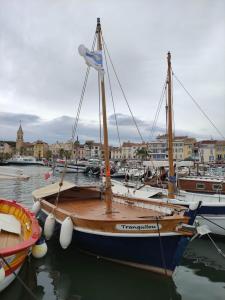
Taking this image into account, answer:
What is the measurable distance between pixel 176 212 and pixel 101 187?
568 cm

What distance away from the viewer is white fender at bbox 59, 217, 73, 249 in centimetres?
913

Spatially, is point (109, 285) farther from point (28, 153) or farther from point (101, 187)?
point (28, 153)

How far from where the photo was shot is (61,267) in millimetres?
9359

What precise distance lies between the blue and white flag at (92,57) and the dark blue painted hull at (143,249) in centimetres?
572

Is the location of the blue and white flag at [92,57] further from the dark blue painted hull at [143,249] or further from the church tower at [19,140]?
the church tower at [19,140]

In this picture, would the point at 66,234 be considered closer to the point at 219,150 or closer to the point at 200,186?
the point at 200,186

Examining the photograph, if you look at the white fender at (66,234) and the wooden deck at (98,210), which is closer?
the white fender at (66,234)

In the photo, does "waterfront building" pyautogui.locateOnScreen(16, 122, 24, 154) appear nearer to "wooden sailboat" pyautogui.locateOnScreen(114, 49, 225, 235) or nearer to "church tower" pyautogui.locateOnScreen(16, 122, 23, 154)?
"church tower" pyautogui.locateOnScreen(16, 122, 23, 154)

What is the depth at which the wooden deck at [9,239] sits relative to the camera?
7.83 meters

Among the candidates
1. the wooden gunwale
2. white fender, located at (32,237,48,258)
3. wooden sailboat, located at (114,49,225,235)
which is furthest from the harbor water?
wooden sailboat, located at (114,49,225,235)

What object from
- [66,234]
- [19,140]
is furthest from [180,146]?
[66,234]

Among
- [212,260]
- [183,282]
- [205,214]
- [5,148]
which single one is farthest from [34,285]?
[5,148]

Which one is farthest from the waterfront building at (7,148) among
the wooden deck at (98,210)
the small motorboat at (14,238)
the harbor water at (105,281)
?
the harbor water at (105,281)

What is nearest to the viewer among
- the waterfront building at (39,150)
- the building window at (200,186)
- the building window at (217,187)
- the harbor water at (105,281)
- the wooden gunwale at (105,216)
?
the harbor water at (105,281)
